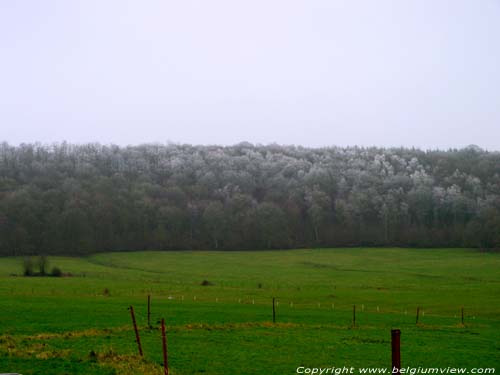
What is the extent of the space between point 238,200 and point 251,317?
116764 millimetres

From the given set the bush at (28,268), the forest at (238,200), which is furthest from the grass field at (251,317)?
the forest at (238,200)

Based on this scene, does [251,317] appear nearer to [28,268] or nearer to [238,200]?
[28,268]

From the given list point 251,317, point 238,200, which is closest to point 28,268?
point 251,317

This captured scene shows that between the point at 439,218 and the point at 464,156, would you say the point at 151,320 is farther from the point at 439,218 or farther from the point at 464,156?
the point at 464,156

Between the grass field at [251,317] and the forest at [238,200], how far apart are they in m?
32.0

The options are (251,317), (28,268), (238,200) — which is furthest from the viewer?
(238,200)

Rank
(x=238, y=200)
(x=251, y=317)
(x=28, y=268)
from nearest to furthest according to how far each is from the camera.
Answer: (x=251, y=317), (x=28, y=268), (x=238, y=200)

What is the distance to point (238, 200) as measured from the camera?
15762 cm

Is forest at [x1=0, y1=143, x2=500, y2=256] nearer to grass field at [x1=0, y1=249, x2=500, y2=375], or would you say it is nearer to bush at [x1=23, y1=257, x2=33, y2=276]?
grass field at [x1=0, y1=249, x2=500, y2=375]

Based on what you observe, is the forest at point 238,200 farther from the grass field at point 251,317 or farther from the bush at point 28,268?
the bush at point 28,268

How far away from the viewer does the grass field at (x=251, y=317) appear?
2278 centimetres

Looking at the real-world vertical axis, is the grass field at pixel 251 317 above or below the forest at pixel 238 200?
below

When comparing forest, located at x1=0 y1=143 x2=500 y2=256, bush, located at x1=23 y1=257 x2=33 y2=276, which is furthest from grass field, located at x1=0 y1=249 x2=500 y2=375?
forest, located at x1=0 y1=143 x2=500 y2=256

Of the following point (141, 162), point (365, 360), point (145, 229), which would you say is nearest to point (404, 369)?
point (365, 360)
